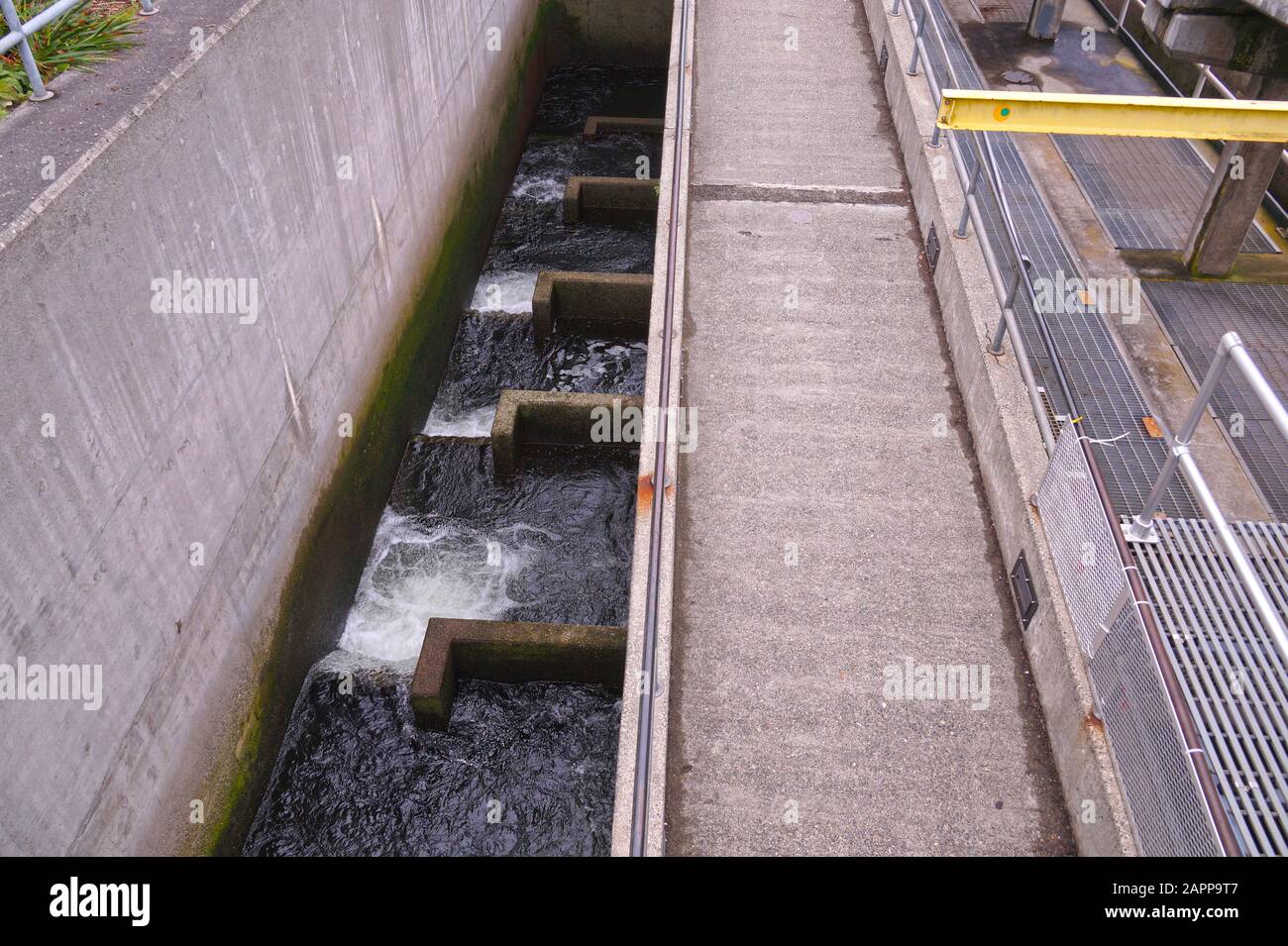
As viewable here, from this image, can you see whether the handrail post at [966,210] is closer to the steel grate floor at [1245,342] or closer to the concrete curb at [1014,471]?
the concrete curb at [1014,471]

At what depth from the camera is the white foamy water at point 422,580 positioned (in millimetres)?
9031

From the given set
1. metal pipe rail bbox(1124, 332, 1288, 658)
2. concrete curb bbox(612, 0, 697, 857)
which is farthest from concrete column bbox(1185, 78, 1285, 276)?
metal pipe rail bbox(1124, 332, 1288, 658)

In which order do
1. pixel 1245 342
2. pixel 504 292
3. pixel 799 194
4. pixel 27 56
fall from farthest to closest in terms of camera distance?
pixel 504 292 < pixel 799 194 < pixel 1245 342 < pixel 27 56

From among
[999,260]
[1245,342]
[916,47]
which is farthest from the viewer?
[916,47]

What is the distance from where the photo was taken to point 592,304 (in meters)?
12.0

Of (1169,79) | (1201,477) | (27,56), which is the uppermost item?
(27,56)

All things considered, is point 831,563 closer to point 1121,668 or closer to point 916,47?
point 1121,668

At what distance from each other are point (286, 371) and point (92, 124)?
259cm

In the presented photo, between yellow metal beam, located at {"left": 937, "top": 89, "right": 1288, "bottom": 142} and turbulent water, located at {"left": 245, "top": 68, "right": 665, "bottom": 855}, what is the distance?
5150mm

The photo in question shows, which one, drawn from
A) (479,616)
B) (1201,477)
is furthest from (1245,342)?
(479,616)

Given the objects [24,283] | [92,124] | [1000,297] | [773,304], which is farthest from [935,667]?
[92,124]

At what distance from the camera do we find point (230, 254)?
6602 mm

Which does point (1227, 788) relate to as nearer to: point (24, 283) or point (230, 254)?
point (24, 283)

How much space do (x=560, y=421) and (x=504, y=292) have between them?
4.02 meters
